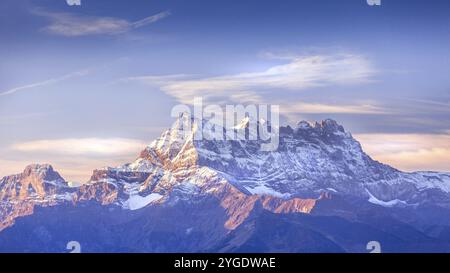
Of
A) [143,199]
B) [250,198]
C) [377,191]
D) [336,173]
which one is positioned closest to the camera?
[336,173]

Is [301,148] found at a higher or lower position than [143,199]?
higher

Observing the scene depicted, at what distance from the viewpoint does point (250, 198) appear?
5369 inches

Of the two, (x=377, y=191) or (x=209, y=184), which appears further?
(x=209, y=184)

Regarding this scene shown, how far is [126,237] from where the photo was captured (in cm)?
9888

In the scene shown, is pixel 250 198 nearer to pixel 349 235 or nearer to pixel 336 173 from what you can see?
pixel 336 173
